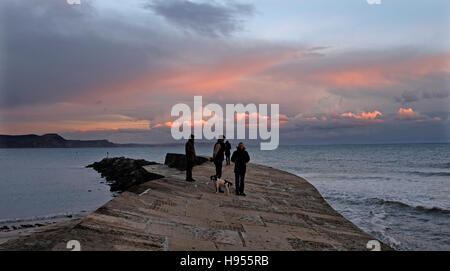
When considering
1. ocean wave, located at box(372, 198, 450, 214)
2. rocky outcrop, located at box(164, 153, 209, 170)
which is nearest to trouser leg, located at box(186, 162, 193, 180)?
ocean wave, located at box(372, 198, 450, 214)

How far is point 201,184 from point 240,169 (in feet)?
7.24

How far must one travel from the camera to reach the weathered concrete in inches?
202

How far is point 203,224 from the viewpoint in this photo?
21.9ft

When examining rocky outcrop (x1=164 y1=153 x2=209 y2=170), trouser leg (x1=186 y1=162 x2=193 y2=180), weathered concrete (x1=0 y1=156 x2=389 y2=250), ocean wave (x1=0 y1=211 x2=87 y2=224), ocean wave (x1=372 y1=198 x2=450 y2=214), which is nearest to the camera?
weathered concrete (x1=0 y1=156 x2=389 y2=250)

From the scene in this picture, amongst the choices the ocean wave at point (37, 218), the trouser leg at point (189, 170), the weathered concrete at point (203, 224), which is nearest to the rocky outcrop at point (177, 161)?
the ocean wave at point (37, 218)

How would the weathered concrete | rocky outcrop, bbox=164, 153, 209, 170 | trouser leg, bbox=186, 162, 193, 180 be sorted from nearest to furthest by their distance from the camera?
the weathered concrete
trouser leg, bbox=186, 162, 193, 180
rocky outcrop, bbox=164, 153, 209, 170

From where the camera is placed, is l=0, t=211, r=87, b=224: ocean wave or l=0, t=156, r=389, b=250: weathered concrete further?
l=0, t=211, r=87, b=224: ocean wave

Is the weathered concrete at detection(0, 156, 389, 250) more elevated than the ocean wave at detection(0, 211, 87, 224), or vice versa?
the weathered concrete at detection(0, 156, 389, 250)

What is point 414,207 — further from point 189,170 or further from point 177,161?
point 177,161

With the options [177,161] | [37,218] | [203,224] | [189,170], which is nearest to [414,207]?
[189,170]

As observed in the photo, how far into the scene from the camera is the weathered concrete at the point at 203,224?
514cm

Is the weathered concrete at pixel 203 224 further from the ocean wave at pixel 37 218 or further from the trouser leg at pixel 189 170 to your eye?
the ocean wave at pixel 37 218

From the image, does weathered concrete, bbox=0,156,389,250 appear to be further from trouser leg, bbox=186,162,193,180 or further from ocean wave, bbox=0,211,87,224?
ocean wave, bbox=0,211,87,224
